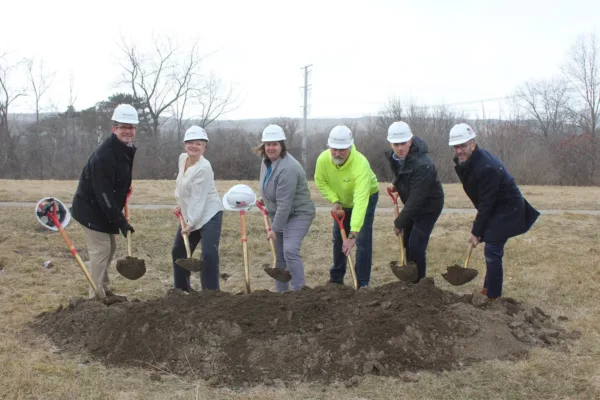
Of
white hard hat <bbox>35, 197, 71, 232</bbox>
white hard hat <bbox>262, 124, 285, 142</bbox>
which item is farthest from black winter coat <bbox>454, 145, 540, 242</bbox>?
white hard hat <bbox>35, 197, 71, 232</bbox>

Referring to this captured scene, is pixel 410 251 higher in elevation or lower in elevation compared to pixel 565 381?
higher

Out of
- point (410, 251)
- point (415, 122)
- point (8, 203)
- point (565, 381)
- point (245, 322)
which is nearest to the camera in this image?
point (565, 381)

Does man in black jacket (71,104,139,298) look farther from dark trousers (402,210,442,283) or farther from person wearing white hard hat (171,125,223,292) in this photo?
dark trousers (402,210,442,283)

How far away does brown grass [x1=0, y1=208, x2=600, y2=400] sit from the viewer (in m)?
3.67

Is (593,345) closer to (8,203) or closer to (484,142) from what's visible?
(8,203)

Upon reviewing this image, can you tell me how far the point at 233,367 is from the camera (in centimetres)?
402

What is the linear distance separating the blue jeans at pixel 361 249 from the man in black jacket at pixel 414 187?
0.94 ft

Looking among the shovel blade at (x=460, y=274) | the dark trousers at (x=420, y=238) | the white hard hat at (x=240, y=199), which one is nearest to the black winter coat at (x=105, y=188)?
the white hard hat at (x=240, y=199)

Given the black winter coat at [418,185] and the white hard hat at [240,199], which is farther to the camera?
the white hard hat at [240,199]

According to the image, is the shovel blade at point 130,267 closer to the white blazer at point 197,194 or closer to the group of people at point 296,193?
the group of people at point 296,193

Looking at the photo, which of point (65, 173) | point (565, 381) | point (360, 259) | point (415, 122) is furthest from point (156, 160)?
point (565, 381)

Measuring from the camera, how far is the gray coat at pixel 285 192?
5129mm

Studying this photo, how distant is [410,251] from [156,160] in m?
A: 31.5

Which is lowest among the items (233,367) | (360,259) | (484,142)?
(233,367)
